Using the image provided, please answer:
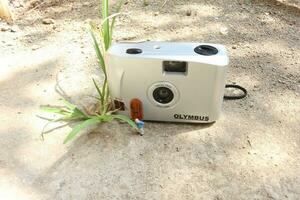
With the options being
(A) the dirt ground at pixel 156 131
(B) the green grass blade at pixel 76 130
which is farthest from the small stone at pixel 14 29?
(B) the green grass blade at pixel 76 130

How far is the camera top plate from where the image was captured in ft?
4.07

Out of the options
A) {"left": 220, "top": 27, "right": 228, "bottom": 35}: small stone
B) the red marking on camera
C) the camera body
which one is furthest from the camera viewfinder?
{"left": 220, "top": 27, "right": 228, "bottom": 35}: small stone

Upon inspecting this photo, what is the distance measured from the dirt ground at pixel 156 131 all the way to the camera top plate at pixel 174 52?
0.28 meters

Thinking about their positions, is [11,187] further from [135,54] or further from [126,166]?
[135,54]

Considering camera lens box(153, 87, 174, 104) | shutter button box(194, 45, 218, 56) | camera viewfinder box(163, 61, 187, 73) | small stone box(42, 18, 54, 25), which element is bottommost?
small stone box(42, 18, 54, 25)

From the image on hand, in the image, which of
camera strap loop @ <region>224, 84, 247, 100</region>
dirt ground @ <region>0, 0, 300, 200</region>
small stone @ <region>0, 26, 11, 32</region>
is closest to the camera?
dirt ground @ <region>0, 0, 300, 200</region>

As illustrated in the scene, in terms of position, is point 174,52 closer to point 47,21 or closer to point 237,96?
point 237,96

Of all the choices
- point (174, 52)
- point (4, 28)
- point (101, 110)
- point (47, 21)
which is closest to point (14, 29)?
point (4, 28)

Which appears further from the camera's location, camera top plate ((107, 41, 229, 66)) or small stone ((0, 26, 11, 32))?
small stone ((0, 26, 11, 32))

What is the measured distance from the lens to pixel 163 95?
4.39ft

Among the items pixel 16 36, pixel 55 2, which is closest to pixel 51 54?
pixel 16 36

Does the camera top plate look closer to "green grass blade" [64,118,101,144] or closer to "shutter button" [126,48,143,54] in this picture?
"shutter button" [126,48,143,54]

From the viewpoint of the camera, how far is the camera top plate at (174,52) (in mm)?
1240

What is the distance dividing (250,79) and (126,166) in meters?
0.71
